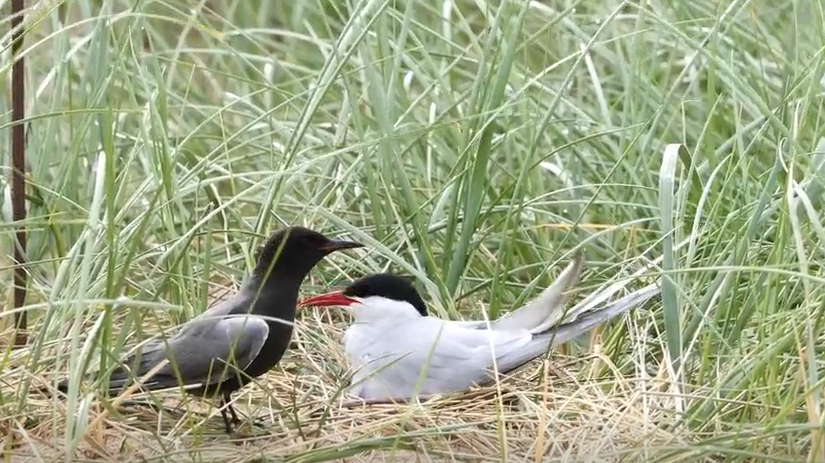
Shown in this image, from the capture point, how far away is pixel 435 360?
316cm

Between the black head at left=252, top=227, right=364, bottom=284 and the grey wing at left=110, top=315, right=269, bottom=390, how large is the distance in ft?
0.52

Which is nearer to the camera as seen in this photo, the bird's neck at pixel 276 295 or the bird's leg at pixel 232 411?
the bird's leg at pixel 232 411

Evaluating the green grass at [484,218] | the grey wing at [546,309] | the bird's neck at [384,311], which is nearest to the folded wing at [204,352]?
the green grass at [484,218]

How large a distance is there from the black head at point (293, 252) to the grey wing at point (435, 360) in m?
0.24

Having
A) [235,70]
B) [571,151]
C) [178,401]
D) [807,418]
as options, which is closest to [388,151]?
[571,151]

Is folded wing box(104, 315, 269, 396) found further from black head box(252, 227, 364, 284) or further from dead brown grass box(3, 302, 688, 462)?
black head box(252, 227, 364, 284)

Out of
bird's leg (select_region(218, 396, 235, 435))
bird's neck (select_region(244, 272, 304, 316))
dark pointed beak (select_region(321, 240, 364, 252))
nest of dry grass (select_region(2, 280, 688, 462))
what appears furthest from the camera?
dark pointed beak (select_region(321, 240, 364, 252))

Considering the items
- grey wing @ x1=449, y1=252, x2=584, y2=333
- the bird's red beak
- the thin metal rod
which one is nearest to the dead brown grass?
grey wing @ x1=449, y1=252, x2=584, y2=333

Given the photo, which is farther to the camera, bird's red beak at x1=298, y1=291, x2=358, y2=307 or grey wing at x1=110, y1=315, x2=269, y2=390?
bird's red beak at x1=298, y1=291, x2=358, y2=307

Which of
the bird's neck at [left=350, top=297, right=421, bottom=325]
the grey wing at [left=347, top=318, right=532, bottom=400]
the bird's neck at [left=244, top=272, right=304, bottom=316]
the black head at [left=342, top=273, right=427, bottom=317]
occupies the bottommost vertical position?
the grey wing at [left=347, top=318, right=532, bottom=400]

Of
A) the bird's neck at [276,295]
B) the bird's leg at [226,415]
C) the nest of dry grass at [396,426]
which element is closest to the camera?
the nest of dry grass at [396,426]

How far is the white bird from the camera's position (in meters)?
3.12

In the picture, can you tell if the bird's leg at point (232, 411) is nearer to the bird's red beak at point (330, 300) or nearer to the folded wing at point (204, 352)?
the folded wing at point (204, 352)

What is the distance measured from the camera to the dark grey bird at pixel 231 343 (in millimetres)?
2939
